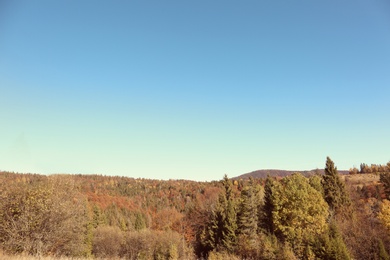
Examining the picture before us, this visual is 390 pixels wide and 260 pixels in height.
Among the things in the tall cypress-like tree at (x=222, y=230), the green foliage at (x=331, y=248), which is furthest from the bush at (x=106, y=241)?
the green foliage at (x=331, y=248)

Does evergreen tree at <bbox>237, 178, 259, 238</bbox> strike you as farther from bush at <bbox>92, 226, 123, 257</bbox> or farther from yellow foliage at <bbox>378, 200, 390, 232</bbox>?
bush at <bbox>92, 226, 123, 257</bbox>

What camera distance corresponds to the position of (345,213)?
189ft

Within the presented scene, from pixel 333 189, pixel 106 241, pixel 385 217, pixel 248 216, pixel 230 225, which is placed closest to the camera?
pixel 385 217

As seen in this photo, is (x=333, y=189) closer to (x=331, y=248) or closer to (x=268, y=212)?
(x=268, y=212)

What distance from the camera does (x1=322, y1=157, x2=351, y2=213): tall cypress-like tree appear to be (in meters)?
66.0

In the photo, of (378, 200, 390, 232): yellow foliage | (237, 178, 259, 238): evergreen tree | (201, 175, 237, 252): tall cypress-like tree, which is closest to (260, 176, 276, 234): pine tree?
(237, 178, 259, 238): evergreen tree

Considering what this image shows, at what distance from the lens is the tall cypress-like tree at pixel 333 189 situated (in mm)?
66000

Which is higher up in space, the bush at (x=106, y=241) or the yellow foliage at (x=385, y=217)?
the yellow foliage at (x=385, y=217)

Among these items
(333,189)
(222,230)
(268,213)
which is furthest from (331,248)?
(333,189)

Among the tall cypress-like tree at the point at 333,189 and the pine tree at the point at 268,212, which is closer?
the pine tree at the point at 268,212

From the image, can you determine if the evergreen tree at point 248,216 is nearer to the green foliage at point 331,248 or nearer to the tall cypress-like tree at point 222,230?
the tall cypress-like tree at point 222,230

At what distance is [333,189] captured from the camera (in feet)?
220

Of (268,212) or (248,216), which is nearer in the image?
(248,216)

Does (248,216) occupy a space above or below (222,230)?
above
